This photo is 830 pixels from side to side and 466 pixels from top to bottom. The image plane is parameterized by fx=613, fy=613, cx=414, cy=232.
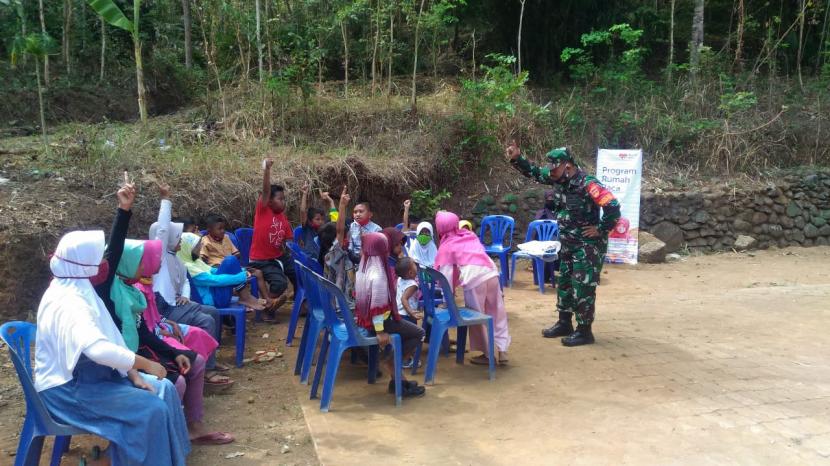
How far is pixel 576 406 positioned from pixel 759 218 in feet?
28.3

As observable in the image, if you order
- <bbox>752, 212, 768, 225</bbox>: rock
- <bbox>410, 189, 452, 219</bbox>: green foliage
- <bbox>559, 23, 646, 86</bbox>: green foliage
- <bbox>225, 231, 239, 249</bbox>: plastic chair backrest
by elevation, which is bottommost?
<bbox>752, 212, 768, 225</bbox>: rock

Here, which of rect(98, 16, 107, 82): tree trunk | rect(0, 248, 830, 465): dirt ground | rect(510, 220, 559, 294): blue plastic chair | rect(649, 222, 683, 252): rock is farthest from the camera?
rect(98, 16, 107, 82): tree trunk

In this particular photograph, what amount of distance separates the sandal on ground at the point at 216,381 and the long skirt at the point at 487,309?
188 cm

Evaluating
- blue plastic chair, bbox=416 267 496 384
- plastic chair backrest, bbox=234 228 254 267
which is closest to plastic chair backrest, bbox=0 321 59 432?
blue plastic chair, bbox=416 267 496 384

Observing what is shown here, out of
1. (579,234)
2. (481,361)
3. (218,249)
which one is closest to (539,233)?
(579,234)

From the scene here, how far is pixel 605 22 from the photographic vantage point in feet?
43.2

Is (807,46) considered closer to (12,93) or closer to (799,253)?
(799,253)

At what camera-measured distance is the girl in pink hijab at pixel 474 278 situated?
16.0ft

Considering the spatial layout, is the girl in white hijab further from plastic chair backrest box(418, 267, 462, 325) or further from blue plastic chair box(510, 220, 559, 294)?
blue plastic chair box(510, 220, 559, 294)

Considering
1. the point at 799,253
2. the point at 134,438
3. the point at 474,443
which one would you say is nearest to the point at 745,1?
the point at 799,253

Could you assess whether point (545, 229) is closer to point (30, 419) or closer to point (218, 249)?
point (218, 249)

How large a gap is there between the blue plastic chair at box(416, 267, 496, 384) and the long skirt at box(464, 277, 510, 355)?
10 centimetres

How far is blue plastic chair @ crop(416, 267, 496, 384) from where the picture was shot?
14.8ft

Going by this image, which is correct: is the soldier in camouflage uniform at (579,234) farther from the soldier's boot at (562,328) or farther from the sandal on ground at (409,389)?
the sandal on ground at (409,389)
